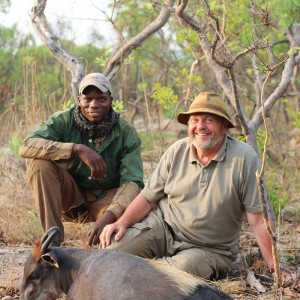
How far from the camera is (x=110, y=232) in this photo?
17.5 ft

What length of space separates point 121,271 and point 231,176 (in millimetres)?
1391

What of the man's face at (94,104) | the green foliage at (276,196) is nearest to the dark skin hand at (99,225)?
the man's face at (94,104)

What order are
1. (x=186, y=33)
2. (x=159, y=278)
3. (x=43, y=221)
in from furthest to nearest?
(x=186, y=33), (x=43, y=221), (x=159, y=278)

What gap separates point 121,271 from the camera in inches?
160

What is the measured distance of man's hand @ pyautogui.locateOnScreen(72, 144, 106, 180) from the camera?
5.83m

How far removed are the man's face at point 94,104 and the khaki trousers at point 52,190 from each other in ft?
1.70

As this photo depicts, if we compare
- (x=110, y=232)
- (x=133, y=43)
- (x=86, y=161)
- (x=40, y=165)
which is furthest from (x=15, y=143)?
(x=110, y=232)

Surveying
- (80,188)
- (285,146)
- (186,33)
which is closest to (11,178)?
(80,188)

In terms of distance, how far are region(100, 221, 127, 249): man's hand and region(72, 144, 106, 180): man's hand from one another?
0.65 m

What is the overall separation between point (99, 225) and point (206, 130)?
127 cm

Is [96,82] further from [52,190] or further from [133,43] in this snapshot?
[133,43]

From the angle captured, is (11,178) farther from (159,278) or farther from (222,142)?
(159,278)

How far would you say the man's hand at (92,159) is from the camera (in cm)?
583

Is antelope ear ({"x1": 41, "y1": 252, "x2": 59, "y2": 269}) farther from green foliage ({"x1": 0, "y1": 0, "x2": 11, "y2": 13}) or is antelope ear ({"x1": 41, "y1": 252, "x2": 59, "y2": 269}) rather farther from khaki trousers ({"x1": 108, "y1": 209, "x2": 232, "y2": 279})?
green foliage ({"x1": 0, "y1": 0, "x2": 11, "y2": 13})
